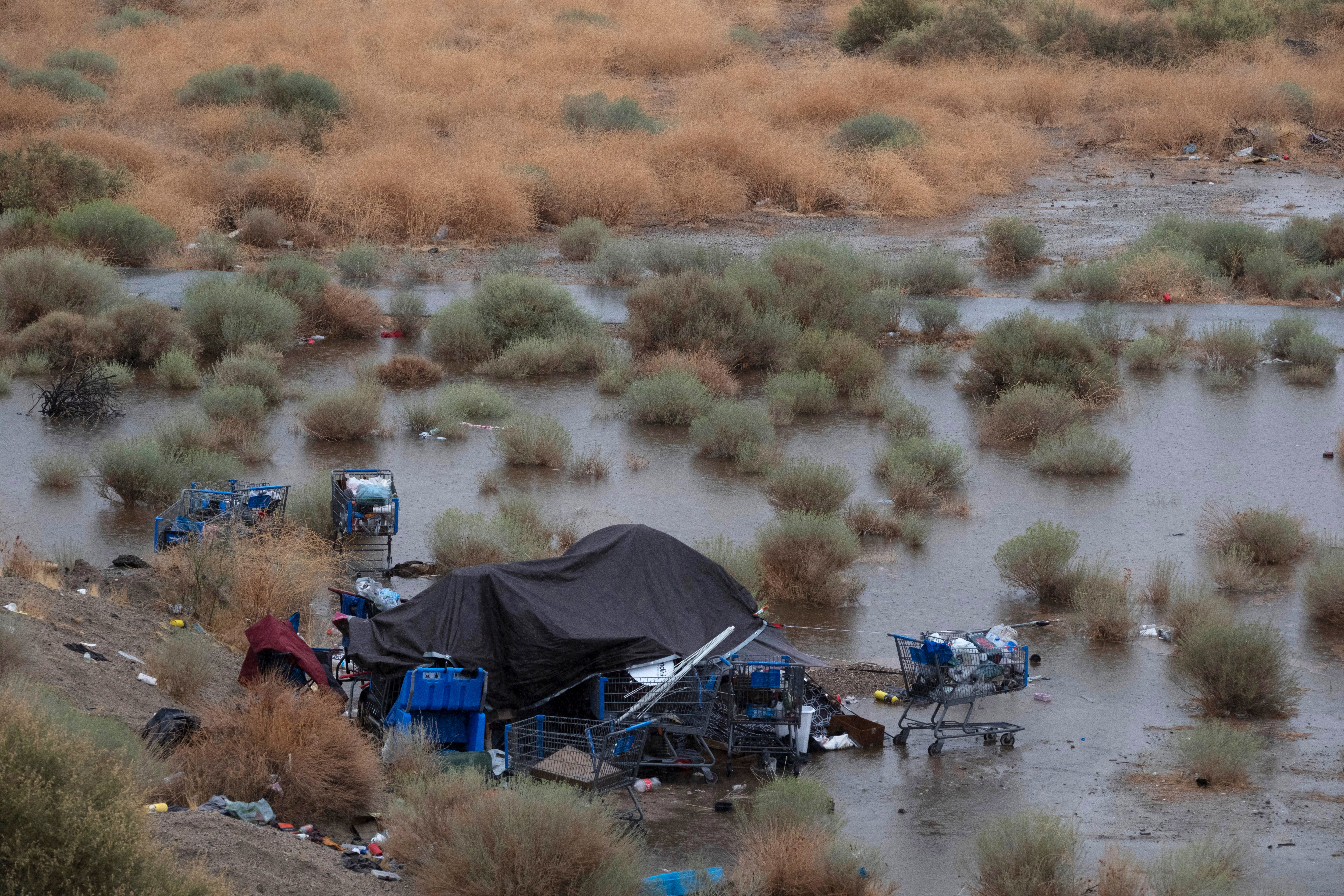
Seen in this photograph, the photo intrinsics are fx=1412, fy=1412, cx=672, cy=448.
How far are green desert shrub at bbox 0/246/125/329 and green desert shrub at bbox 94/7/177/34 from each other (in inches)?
Result: 1194

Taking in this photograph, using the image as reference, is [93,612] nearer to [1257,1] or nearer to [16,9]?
[16,9]

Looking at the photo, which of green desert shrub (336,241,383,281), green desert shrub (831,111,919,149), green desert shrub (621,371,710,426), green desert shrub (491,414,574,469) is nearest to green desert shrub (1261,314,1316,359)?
green desert shrub (621,371,710,426)

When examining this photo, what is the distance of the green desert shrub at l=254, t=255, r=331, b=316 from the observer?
22.6 metres

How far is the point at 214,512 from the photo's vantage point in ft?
41.4

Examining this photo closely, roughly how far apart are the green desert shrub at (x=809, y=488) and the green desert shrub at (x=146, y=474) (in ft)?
18.8

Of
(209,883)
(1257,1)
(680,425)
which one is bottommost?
(680,425)

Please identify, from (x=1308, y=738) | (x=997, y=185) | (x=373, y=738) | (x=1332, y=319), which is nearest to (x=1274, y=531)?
(x=1308, y=738)

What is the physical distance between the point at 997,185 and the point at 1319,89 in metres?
16.7

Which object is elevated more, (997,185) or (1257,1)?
(1257,1)

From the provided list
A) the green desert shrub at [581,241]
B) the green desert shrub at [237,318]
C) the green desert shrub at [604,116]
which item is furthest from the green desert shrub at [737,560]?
the green desert shrub at [604,116]

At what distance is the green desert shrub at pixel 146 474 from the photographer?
46.5 feet

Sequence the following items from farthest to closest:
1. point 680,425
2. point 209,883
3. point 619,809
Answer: point 680,425 < point 619,809 < point 209,883

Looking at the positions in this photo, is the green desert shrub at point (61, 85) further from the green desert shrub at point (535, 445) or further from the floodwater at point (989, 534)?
the green desert shrub at point (535, 445)

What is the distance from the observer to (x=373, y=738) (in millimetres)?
9078
